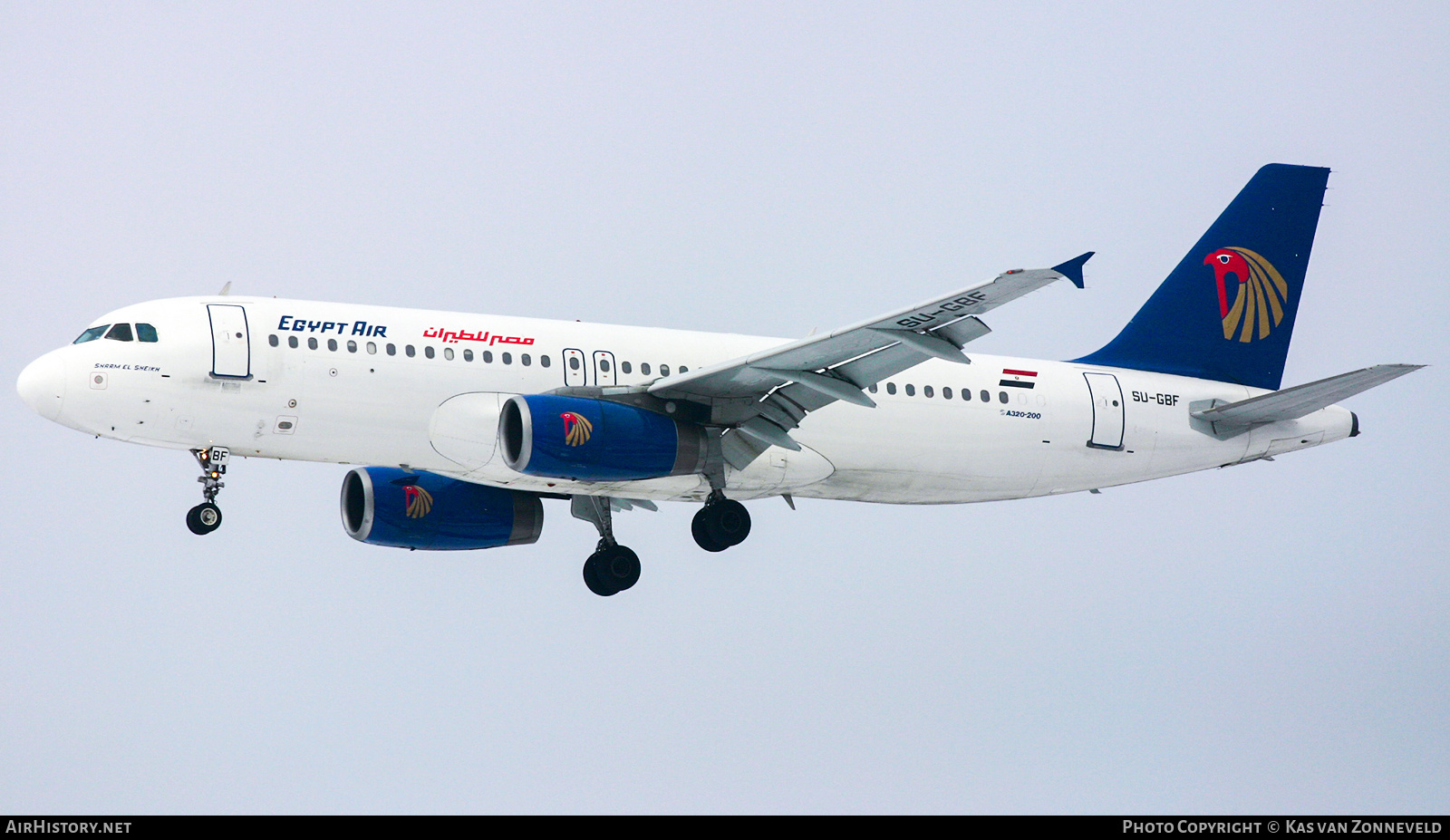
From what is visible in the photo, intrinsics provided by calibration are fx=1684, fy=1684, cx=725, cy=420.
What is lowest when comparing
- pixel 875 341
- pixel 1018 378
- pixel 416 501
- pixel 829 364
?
pixel 416 501

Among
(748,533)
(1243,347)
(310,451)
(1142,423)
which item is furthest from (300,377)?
(1243,347)

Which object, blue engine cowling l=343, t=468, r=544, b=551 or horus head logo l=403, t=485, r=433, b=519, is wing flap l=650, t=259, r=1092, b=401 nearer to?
blue engine cowling l=343, t=468, r=544, b=551

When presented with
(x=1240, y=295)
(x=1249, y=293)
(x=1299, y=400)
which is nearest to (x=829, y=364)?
(x=1299, y=400)

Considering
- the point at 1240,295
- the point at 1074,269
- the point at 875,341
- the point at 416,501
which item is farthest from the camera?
the point at 1240,295

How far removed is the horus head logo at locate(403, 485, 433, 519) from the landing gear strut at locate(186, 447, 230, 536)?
5.05 m

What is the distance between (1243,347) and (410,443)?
1806 centimetres

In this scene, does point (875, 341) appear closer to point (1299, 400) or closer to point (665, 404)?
point (665, 404)

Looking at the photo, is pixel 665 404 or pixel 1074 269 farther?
pixel 665 404

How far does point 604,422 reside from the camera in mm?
28516

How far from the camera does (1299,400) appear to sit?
32750 millimetres

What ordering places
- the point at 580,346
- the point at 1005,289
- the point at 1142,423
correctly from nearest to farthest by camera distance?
the point at 1005,289 → the point at 580,346 → the point at 1142,423

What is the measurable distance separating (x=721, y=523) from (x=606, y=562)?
13.9 feet

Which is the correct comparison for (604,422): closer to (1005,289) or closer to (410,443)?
(410,443)

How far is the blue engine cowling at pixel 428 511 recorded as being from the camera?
110 feet
